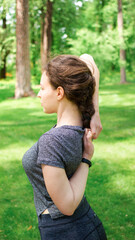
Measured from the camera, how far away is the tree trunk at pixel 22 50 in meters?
15.3

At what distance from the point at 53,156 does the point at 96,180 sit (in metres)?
3.93

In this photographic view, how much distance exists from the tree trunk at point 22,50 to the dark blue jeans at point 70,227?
47.5 ft

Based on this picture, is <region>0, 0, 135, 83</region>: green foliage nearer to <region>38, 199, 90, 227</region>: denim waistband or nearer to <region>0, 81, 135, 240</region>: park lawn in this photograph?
<region>0, 81, 135, 240</region>: park lawn

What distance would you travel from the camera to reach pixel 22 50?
15.6m

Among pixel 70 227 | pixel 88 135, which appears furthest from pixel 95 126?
pixel 70 227

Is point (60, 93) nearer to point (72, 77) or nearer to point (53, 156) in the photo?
point (72, 77)

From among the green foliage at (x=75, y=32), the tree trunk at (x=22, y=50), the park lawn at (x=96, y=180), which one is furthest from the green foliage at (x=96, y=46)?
the park lawn at (x=96, y=180)

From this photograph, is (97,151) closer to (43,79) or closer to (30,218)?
(30,218)

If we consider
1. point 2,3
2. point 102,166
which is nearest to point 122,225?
point 102,166

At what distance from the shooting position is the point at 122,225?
400cm

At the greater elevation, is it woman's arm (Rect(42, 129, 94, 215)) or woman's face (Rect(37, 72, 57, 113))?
woman's face (Rect(37, 72, 57, 113))

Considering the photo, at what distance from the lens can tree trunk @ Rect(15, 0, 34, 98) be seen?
15283 mm

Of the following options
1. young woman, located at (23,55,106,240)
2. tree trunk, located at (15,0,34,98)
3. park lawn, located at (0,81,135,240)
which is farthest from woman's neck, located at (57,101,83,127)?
tree trunk, located at (15,0,34,98)

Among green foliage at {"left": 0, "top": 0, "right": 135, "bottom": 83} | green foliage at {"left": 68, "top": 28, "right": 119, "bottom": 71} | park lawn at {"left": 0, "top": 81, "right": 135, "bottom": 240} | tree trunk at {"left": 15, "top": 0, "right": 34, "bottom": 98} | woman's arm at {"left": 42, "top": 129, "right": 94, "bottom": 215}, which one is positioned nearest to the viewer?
woman's arm at {"left": 42, "top": 129, "right": 94, "bottom": 215}
